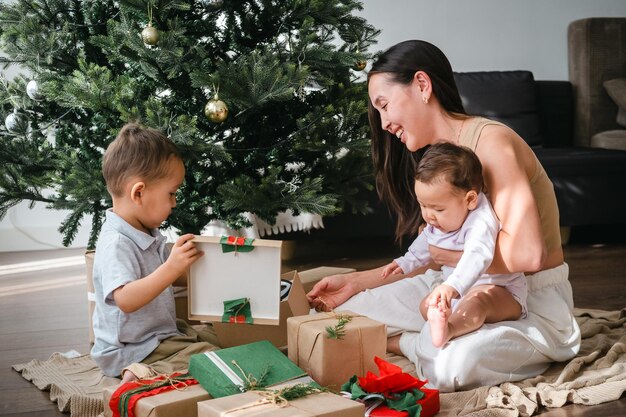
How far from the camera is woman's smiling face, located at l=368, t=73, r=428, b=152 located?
196 cm

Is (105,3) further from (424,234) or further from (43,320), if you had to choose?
(424,234)

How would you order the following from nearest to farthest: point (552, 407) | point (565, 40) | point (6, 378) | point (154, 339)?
point (552, 407) < point (154, 339) < point (6, 378) < point (565, 40)

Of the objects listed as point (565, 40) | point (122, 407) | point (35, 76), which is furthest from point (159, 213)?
point (565, 40)

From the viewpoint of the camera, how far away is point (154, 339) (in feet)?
6.20

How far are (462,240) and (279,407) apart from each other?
0.67m

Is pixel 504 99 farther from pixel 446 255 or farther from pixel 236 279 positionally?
pixel 236 279

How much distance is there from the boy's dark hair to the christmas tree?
11.5 inches

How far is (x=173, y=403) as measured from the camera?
4.97ft

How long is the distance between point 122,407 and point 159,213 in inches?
20.2

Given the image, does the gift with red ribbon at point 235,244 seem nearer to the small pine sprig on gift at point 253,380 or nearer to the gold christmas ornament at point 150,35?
Answer: the small pine sprig on gift at point 253,380

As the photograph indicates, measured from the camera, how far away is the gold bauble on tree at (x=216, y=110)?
2258mm

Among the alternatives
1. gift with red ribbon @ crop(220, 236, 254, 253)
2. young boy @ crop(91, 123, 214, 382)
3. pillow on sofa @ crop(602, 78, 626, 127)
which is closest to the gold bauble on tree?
young boy @ crop(91, 123, 214, 382)

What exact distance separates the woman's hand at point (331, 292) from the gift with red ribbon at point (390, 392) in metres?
0.52

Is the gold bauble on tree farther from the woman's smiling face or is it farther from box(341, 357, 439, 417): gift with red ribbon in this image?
box(341, 357, 439, 417): gift with red ribbon
